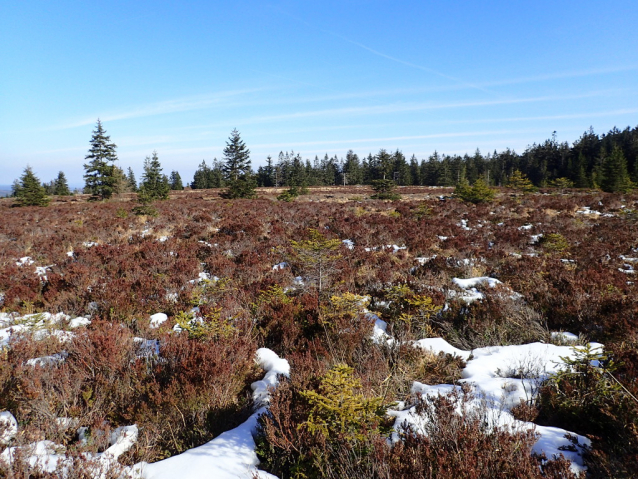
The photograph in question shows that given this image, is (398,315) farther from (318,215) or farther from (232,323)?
(318,215)

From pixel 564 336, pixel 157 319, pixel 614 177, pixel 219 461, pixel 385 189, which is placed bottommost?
pixel 564 336

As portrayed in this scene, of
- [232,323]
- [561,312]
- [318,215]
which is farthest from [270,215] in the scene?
[561,312]

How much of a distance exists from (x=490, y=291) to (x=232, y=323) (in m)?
4.62

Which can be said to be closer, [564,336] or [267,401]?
[267,401]

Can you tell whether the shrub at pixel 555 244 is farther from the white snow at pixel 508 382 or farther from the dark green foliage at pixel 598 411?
the dark green foliage at pixel 598 411

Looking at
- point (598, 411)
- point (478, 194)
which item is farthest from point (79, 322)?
point (478, 194)

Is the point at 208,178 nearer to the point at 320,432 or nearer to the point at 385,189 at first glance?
the point at 385,189

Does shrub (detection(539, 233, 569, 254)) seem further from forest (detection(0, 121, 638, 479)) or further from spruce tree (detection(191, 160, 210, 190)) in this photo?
spruce tree (detection(191, 160, 210, 190))

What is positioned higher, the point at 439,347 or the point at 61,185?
the point at 61,185

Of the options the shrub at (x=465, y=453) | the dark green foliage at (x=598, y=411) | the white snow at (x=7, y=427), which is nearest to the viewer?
the shrub at (x=465, y=453)

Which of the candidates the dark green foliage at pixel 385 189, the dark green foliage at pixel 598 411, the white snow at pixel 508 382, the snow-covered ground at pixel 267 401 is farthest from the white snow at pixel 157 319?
the dark green foliage at pixel 385 189

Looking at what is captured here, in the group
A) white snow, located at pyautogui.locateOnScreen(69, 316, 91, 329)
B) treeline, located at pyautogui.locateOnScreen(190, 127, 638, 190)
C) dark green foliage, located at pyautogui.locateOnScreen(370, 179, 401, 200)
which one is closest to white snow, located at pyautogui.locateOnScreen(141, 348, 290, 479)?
white snow, located at pyautogui.locateOnScreen(69, 316, 91, 329)

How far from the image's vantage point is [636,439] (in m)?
2.07

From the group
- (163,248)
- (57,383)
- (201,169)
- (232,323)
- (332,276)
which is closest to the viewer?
(57,383)
